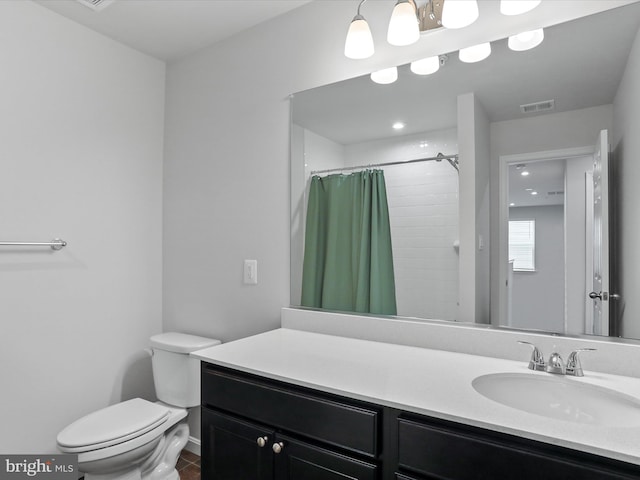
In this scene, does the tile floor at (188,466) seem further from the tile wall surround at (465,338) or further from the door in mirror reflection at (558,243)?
the door in mirror reflection at (558,243)

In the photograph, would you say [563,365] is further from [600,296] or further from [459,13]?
[459,13]

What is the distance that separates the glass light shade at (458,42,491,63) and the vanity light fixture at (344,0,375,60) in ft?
1.15

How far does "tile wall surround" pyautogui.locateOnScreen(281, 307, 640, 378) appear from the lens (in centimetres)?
115

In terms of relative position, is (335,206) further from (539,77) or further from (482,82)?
(539,77)

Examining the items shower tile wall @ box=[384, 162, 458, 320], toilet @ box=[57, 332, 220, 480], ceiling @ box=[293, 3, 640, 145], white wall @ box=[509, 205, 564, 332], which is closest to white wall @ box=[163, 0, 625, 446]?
ceiling @ box=[293, 3, 640, 145]

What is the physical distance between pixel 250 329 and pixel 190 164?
1071mm

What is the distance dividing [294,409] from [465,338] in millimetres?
678

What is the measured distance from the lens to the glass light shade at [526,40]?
50.9 inches

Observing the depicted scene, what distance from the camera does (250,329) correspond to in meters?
2.03

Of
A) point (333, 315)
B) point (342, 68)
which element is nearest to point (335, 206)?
point (333, 315)

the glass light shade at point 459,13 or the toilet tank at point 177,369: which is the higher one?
the glass light shade at point 459,13

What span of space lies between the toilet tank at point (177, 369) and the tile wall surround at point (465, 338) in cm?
56

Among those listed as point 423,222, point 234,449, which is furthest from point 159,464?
point 423,222

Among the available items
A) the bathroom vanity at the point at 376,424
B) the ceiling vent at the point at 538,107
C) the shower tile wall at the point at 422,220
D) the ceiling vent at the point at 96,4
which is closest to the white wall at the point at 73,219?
the ceiling vent at the point at 96,4
